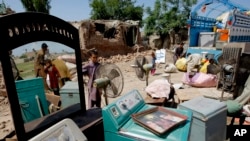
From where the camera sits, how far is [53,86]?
5.16 metres

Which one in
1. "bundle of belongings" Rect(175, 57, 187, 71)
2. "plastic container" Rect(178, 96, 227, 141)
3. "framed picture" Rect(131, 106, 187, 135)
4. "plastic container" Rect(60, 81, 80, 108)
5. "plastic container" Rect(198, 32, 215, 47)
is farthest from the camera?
"plastic container" Rect(198, 32, 215, 47)

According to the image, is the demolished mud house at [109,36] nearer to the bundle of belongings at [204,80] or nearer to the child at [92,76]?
the bundle of belongings at [204,80]

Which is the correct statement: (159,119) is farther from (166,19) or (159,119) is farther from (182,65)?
(166,19)

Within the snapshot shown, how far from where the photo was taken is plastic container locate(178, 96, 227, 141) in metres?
2.57

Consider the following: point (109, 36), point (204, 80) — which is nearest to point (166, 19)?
point (109, 36)

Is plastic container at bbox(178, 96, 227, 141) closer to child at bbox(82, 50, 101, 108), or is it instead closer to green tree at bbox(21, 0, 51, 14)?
child at bbox(82, 50, 101, 108)

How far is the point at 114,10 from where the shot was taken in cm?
3269

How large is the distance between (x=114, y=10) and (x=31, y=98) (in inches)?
1219

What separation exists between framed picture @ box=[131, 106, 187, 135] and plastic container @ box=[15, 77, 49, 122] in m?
2.09

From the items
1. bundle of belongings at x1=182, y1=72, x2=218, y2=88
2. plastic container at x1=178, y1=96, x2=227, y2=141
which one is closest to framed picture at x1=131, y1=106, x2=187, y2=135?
plastic container at x1=178, y1=96, x2=227, y2=141

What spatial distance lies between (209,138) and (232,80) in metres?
2.93

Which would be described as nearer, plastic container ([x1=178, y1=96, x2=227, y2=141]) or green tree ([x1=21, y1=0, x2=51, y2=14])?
plastic container ([x1=178, y1=96, x2=227, y2=141])

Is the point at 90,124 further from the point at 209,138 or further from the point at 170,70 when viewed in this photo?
the point at 170,70

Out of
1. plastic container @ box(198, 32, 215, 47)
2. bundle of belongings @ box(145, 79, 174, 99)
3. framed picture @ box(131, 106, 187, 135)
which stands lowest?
bundle of belongings @ box(145, 79, 174, 99)
